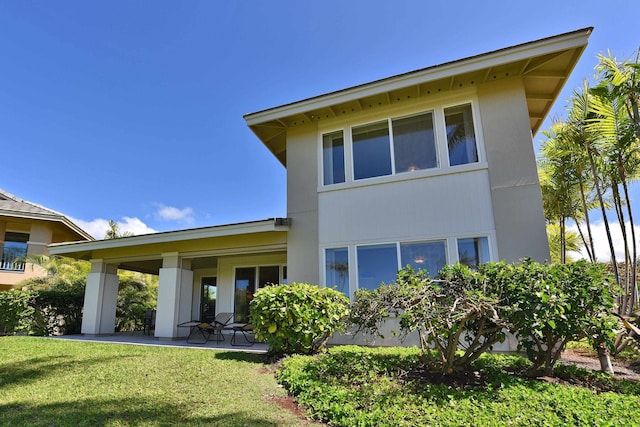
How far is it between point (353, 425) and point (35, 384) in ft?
16.2

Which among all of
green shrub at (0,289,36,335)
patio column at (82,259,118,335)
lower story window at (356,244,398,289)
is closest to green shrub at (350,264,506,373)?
lower story window at (356,244,398,289)

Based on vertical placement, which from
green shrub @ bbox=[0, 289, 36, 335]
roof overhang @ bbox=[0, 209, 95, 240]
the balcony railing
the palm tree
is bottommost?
green shrub @ bbox=[0, 289, 36, 335]

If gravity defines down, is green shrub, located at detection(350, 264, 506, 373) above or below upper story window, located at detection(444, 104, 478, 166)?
below

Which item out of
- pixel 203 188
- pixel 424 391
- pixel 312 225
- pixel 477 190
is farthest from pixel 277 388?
pixel 203 188

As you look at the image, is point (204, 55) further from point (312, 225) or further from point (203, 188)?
point (203, 188)

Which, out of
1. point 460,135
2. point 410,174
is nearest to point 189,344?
point 410,174

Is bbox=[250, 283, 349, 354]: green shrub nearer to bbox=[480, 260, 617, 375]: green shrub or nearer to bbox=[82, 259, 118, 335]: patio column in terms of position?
bbox=[480, 260, 617, 375]: green shrub

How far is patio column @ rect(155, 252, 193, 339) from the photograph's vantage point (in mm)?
11133

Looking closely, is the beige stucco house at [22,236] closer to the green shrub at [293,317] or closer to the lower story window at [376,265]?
the green shrub at [293,317]

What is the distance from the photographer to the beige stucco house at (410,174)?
7883 mm

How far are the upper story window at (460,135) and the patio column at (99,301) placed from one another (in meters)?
12.5

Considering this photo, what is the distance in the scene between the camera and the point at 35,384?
5379 mm

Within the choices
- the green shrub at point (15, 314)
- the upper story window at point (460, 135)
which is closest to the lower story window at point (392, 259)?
the upper story window at point (460, 135)

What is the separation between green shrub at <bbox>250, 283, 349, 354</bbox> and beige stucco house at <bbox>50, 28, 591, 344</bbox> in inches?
69.4
